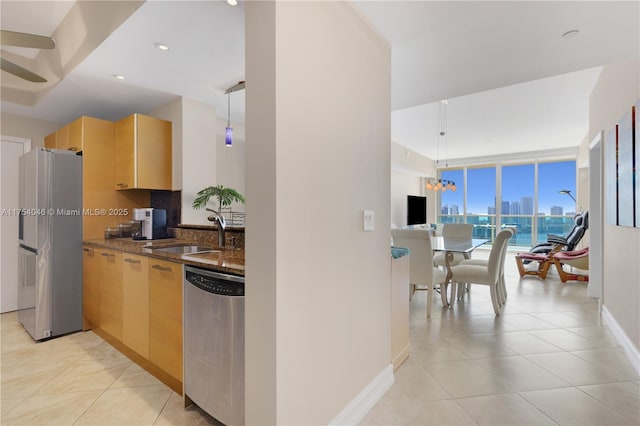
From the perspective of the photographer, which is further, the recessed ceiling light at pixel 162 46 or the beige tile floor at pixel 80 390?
the recessed ceiling light at pixel 162 46

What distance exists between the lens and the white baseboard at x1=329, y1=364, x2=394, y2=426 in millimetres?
1597

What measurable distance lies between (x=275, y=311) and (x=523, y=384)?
190 centimetres

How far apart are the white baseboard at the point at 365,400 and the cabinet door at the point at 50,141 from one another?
4.14 metres

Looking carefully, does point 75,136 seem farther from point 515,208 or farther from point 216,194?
point 515,208

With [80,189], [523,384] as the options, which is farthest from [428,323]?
[80,189]

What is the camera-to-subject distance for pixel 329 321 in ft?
4.97

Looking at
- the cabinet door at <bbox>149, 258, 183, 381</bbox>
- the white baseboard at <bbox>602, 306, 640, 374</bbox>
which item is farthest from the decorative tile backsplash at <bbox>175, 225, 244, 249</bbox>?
the white baseboard at <bbox>602, 306, 640, 374</bbox>

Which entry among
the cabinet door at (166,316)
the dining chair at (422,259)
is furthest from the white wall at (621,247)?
the cabinet door at (166,316)

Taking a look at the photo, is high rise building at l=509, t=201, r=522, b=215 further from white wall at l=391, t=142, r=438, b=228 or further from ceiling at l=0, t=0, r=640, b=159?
ceiling at l=0, t=0, r=640, b=159

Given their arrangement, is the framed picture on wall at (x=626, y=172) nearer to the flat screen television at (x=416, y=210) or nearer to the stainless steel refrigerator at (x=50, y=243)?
the stainless steel refrigerator at (x=50, y=243)

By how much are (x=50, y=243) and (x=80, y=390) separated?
1.49 m

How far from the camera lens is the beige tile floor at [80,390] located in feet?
5.63

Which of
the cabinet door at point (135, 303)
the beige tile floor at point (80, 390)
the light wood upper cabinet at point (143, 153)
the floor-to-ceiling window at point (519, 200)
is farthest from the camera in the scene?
the floor-to-ceiling window at point (519, 200)

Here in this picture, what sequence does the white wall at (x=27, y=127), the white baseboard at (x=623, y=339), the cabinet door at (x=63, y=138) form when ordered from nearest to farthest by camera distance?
the white baseboard at (x=623, y=339)
the cabinet door at (x=63, y=138)
the white wall at (x=27, y=127)
